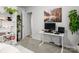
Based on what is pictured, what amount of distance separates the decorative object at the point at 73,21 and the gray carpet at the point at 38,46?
0.41 m

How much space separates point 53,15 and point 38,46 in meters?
0.66

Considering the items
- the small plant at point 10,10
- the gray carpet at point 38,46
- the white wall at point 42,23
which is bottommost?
the gray carpet at point 38,46

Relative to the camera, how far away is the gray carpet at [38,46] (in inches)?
104

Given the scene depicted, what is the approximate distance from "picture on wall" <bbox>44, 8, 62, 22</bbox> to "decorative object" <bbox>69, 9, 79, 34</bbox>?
20 cm

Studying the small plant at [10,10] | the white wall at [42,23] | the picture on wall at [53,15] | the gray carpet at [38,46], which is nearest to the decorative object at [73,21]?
the white wall at [42,23]

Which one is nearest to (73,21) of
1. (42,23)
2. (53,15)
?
(53,15)

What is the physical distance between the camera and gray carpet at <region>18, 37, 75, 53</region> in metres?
2.63

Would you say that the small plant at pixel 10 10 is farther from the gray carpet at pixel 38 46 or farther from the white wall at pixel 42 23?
the gray carpet at pixel 38 46

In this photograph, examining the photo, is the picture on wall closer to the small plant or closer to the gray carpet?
the gray carpet

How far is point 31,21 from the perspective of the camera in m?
2.71

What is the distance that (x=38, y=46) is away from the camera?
2697mm

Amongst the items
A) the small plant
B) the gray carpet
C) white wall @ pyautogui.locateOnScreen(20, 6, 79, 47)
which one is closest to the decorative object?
white wall @ pyautogui.locateOnScreen(20, 6, 79, 47)

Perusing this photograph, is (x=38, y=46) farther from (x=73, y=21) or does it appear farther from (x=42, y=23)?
(x=73, y=21)
